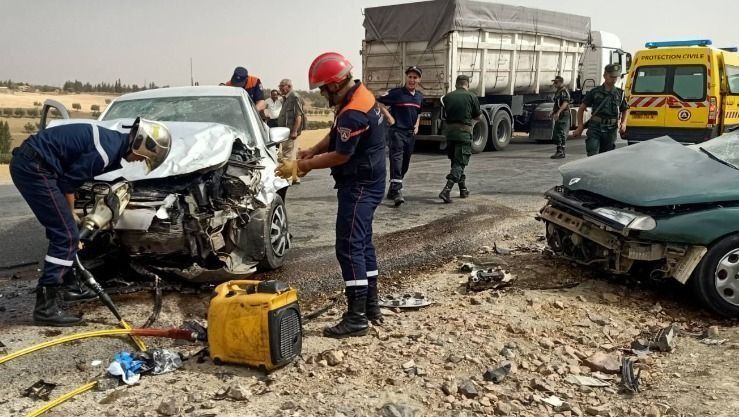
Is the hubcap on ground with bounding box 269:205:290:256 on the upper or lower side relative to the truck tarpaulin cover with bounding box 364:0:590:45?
lower

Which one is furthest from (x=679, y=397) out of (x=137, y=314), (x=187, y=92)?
(x=187, y=92)

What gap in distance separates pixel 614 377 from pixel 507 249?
106 inches

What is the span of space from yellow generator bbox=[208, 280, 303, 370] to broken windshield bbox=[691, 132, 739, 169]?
3.59m

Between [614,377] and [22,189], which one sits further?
[22,189]

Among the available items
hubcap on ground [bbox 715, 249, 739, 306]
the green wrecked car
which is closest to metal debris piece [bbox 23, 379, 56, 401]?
the green wrecked car

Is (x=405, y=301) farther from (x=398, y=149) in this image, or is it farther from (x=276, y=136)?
(x=398, y=149)

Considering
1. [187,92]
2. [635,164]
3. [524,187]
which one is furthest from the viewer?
[524,187]

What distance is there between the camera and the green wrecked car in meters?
4.27

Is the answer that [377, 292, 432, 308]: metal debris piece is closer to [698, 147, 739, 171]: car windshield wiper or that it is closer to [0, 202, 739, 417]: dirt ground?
[0, 202, 739, 417]: dirt ground

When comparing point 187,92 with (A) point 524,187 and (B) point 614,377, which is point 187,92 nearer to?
(B) point 614,377

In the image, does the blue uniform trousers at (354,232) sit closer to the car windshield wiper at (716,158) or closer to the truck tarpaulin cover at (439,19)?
the car windshield wiper at (716,158)

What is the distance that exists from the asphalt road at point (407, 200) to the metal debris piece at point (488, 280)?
1874mm

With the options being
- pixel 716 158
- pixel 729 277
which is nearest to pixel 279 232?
pixel 729 277

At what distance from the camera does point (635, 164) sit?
502cm
